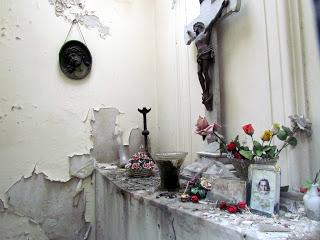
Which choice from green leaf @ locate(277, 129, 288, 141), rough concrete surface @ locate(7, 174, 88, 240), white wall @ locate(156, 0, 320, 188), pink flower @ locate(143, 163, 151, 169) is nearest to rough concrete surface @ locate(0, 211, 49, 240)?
rough concrete surface @ locate(7, 174, 88, 240)

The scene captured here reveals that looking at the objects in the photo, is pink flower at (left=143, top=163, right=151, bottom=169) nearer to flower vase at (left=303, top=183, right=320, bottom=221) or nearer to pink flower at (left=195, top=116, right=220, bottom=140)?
pink flower at (left=195, top=116, right=220, bottom=140)

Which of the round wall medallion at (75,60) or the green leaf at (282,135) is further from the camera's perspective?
A: the round wall medallion at (75,60)

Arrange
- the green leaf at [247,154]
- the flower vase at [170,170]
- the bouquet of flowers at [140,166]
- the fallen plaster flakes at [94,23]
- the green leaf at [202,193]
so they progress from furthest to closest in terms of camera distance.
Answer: the fallen plaster flakes at [94,23] < the bouquet of flowers at [140,166] < the flower vase at [170,170] < the green leaf at [202,193] < the green leaf at [247,154]

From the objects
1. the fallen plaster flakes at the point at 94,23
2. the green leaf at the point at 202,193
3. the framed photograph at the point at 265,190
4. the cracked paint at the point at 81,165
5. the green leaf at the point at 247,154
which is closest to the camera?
the framed photograph at the point at 265,190

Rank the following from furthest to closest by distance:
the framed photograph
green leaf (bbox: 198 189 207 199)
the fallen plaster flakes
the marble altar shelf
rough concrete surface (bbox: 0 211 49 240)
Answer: the fallen plaster flakes → rough concrete surface (bbox: 0 211 49 240) → green leaf (bbox: 198 189 207 199) → the framed photograph → the marble altar shelf

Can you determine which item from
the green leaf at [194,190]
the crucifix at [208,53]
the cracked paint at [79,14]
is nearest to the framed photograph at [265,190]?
the green leaf at [194,190]

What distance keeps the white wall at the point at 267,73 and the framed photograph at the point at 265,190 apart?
8.1 inches

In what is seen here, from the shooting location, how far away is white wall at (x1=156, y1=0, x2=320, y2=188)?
0.99 metres

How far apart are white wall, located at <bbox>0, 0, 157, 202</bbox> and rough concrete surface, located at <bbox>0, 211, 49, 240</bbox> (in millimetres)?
174

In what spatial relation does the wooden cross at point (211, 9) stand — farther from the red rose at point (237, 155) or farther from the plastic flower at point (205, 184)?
the plastic flower at point (205, 184)

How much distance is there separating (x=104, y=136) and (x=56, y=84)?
1.90ft

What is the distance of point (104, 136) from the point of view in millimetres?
2348

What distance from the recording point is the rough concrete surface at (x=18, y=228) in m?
2.04

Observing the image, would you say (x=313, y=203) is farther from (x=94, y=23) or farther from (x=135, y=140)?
(x=94, y=23)
